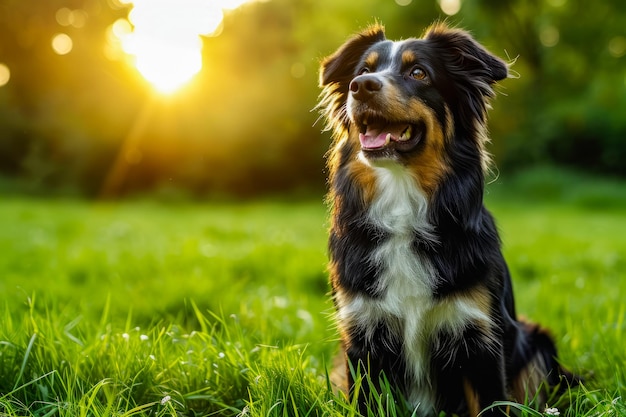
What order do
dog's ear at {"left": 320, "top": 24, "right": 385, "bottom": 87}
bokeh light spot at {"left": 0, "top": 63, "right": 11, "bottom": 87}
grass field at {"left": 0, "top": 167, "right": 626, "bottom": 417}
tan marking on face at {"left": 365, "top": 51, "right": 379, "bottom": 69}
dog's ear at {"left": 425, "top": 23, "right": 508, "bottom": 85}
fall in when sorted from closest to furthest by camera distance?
grass field at {"left": 0, "top": 167, "right": 626, "bottom": 417}, dog's ear at {"left": 425, "top": 23, "right": 508, "bottom": 85}, tan marking on face at {"left": 365, "top": 51, "right": 379, "bottom": 69}, dog's ear at {"left": 320, "top": 24, "right": 385, "bottom": 87}, bokeh light spot at {"left": 0, "top": 63, "right": 11, "bottom": 87}

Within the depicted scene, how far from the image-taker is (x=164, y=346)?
312cm

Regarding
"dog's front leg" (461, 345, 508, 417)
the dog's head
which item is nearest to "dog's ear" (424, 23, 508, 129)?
the dog's head

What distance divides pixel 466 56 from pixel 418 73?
9.6 inches

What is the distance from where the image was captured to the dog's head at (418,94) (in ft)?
9.21

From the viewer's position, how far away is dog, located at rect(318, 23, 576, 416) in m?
2.73

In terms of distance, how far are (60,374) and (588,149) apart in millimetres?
22795

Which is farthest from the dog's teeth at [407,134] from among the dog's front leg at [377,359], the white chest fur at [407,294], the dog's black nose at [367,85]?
the dog's front leg at [377,359]

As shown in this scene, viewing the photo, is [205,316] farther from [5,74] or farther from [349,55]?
[5,74]

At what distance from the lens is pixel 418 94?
9.52ft

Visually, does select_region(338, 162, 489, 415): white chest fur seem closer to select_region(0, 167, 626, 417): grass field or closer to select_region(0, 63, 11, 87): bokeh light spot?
select_region(0, 167, 626, 417): grass field

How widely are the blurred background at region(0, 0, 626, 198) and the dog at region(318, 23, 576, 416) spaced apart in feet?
55.6

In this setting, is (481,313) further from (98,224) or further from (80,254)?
(98,224)

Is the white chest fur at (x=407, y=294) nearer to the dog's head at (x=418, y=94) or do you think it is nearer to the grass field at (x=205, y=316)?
the dog's head at (x=418, y=94)

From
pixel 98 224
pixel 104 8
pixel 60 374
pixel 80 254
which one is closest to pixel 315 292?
pixel 80 254
